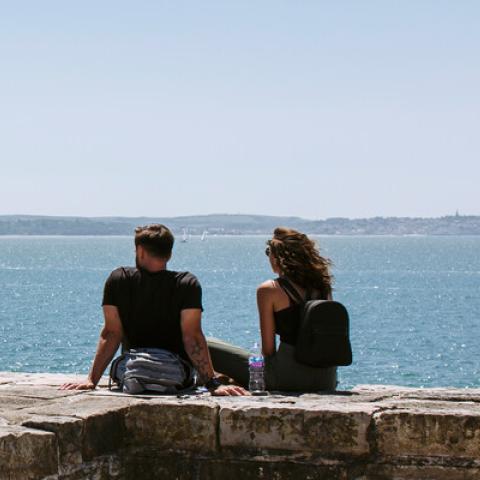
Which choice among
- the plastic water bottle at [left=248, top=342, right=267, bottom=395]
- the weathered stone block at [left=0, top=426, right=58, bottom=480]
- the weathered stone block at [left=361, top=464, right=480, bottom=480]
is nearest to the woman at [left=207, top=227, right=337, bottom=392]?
the plastic water bottle at [left=248, top=342, right=267, bottom=395]

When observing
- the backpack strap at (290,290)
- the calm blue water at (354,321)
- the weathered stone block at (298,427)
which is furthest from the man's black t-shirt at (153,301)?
the calm blue water at (354,321)

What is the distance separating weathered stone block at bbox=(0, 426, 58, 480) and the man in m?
1.35

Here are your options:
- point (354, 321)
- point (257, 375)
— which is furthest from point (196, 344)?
point (354, 321)

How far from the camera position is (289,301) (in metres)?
6.51

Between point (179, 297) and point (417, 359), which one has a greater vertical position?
point (179, 297)

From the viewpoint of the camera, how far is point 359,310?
64.1m

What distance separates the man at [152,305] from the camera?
637 cm

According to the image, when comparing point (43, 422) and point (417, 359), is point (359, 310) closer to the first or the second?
point (417, 359)

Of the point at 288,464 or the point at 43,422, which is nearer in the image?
the point at 43,422

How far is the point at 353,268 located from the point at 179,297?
118178 mm

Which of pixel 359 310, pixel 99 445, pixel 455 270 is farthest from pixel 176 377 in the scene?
pixel 455 270

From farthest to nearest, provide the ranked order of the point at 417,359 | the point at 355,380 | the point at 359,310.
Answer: the point at 359,310
the point at 417,359
the point at 355,380

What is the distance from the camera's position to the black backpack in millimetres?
6277

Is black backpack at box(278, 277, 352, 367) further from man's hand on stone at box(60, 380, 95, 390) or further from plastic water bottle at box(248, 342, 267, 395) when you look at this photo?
man's hand on stone at box(60, 380, 95, 390)
